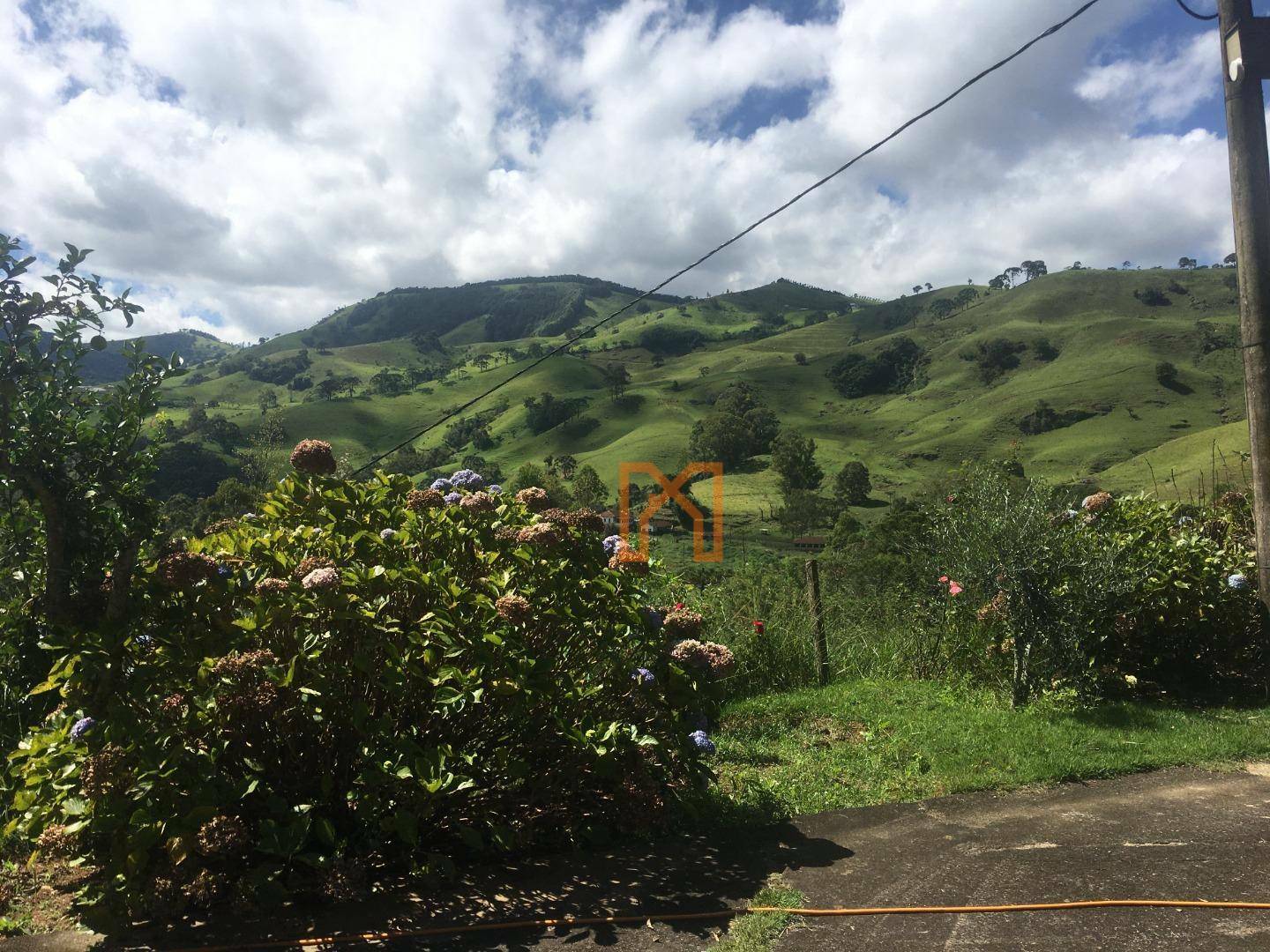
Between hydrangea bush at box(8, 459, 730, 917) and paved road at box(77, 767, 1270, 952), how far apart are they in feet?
0.69

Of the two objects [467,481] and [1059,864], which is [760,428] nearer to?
[467,481]

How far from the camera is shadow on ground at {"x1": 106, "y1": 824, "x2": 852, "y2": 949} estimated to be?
3.18m

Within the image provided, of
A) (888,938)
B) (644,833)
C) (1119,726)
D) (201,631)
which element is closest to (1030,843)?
Answer: (888,938)

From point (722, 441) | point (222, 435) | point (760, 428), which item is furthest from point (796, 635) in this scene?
point (222, 435)

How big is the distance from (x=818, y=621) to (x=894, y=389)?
408 feet

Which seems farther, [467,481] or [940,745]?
[940,745]

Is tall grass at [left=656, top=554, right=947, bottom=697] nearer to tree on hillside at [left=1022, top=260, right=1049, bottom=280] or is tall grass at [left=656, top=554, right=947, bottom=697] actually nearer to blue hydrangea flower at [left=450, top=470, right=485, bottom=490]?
blue hydrangea flower at [left=450, top=470, right=485, bottom=490]

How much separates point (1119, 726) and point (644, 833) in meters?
3.83

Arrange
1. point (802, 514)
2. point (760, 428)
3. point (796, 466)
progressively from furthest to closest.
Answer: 1. point (760, 428)
2. point (796, 466)
3. point (802, 514)

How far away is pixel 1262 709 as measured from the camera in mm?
6164

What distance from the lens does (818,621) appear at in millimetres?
8055

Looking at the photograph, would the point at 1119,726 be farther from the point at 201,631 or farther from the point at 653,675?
the point at 201,631

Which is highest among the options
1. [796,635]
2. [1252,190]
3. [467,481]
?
[1252,190]

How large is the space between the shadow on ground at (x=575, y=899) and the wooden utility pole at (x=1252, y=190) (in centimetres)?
456
